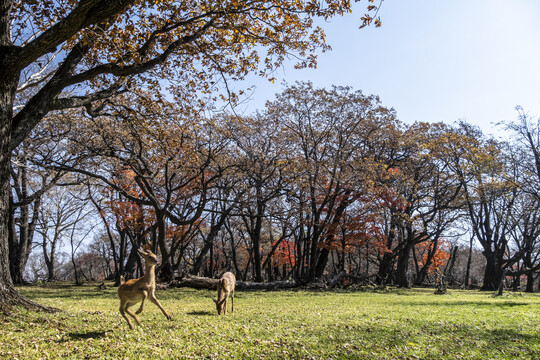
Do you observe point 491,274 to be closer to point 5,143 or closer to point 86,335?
point 86,335

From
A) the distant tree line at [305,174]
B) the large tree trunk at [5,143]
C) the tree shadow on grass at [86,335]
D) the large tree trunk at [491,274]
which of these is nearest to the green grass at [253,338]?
the tree shadow on grass at [86,335]

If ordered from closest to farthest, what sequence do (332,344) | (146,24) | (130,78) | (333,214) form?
1. (332,344)
2. (146,24)
3. (130,78)
4. (333,214)

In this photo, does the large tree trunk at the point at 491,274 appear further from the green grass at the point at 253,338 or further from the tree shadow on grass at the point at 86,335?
the tree shadow on grass at the point at 86,335

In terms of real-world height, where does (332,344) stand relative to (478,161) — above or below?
below

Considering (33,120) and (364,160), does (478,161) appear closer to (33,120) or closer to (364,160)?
(364,160)

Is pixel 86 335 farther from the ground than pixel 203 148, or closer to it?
closer to it

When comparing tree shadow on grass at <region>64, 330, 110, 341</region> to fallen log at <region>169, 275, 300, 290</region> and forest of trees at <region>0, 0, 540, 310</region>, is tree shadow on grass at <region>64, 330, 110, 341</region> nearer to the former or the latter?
forest of trees at <region>0, 0, 540, 310</region>

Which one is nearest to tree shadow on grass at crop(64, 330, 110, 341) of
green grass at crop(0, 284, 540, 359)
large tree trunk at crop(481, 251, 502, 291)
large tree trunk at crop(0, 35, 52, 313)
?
green grass at crop(0, 284, 540, 359)

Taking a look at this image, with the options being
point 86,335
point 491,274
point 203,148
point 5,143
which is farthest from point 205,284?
point 491,274

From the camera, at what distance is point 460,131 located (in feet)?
94.2

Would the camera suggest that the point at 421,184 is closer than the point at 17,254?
No

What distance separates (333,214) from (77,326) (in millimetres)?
23107

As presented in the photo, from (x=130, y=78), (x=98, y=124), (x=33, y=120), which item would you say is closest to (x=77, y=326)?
(x=33, y=120)

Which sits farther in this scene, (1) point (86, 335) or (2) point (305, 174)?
(2) point (305, 174)
